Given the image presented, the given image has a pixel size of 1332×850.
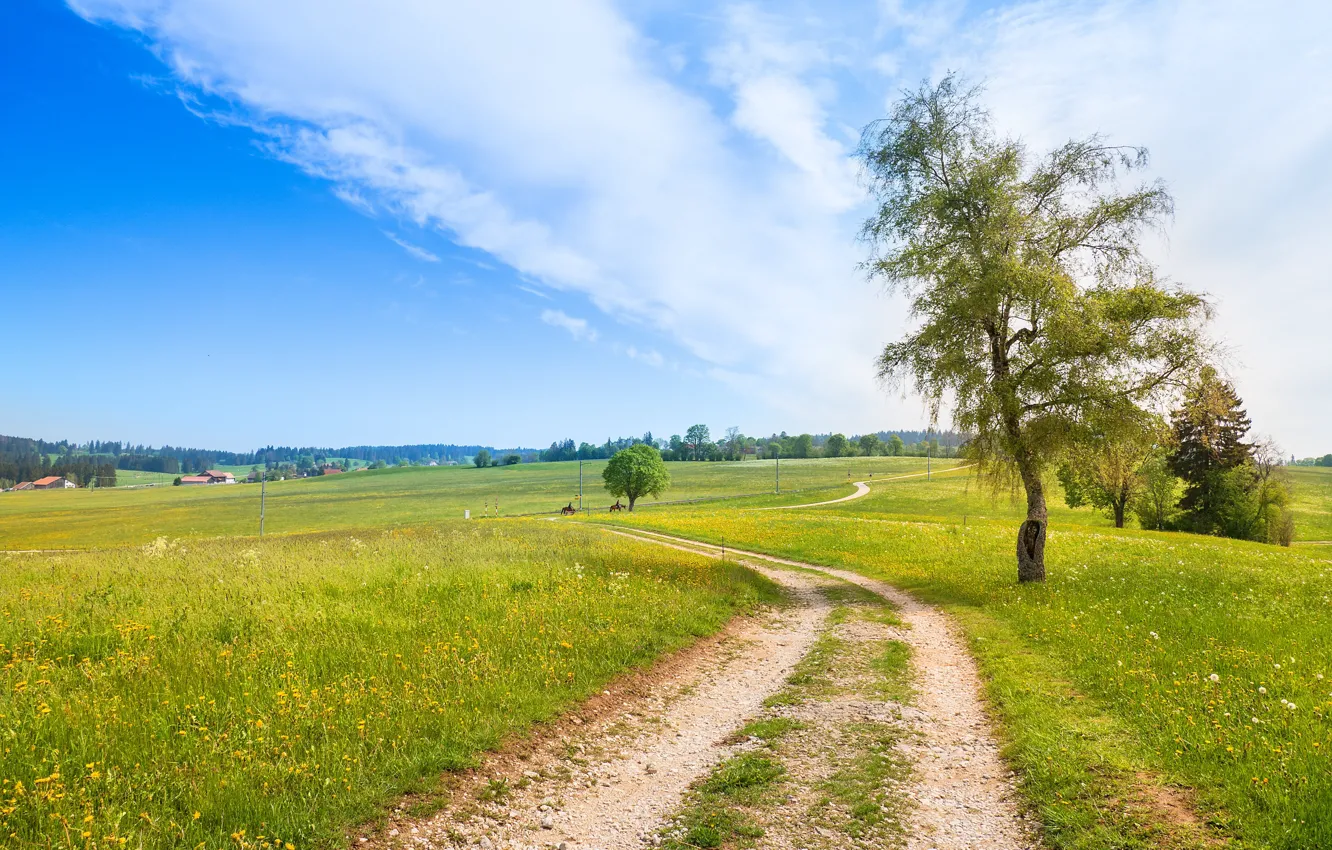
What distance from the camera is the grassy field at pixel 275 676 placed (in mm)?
5578

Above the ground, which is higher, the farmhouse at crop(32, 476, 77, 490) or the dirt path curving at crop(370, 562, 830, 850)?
the dirt path curving at crop(370, 562, 830, 850)

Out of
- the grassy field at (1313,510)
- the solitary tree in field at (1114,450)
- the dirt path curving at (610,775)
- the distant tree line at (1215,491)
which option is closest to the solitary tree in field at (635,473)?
the distant tree line at (1215,491)

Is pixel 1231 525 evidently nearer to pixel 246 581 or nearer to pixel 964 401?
pixel 964 401

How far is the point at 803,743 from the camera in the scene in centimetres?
775

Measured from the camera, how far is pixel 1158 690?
886 centimetres

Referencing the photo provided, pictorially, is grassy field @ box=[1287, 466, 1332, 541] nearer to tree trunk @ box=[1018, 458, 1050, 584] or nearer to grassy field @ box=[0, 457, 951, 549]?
grassy field @ box=[0, 457, 951, 549]

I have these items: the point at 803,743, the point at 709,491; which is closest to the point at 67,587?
the point at 803,743

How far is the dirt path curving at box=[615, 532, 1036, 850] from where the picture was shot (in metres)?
5.75

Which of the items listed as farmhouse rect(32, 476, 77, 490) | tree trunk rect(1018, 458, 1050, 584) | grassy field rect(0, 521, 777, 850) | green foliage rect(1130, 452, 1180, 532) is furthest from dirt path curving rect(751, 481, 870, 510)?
A: farmhouse rect(32, 476, 77, 490)

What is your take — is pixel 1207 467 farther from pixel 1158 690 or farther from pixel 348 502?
pixel 348 502

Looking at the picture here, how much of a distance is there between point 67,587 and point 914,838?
53.8 feet

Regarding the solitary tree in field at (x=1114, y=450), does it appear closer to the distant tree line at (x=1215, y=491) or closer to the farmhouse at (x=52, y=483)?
the distant tree line at (x=1215, y=491)

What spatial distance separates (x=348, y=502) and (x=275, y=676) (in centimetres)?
10613

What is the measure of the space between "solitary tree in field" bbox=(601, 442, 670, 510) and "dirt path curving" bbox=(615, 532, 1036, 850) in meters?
61.6
